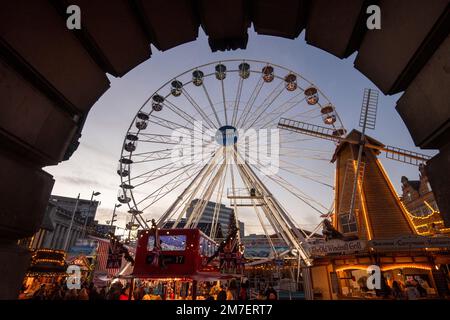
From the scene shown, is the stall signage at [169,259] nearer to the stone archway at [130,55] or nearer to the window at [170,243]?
the window at [170,243]

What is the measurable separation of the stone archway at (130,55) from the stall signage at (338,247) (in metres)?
16.1

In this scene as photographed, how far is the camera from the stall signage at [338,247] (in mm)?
15562

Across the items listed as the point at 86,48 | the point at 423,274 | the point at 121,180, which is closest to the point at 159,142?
the point at 121,180

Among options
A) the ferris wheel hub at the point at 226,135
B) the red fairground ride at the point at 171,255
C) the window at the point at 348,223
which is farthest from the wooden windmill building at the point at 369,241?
the ferris wheel hub at the point at 226,135

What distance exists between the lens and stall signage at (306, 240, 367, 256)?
51.1 ft

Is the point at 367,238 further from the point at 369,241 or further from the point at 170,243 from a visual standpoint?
the point at 170,243

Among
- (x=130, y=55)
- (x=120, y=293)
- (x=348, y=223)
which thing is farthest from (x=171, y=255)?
(x=348, y=223)

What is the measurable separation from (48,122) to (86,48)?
0.73 m

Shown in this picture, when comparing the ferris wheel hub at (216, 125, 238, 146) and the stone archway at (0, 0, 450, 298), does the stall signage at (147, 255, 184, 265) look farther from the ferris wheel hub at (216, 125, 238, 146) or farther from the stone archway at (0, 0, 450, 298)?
the stone archway at (0, 0, 450, 298)

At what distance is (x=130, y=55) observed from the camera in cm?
254
